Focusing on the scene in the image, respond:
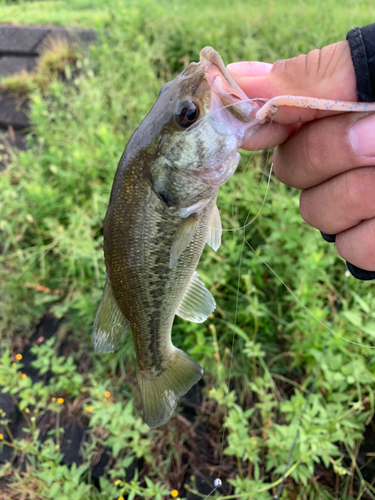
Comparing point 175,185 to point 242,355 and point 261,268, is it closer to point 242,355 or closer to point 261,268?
point 261,268

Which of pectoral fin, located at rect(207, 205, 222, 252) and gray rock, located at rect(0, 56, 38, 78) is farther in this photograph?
gray rock, located at rect(0, 56, 38, 78)

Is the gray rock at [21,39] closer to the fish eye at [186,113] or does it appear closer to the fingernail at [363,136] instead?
the fish eye at [186,113]

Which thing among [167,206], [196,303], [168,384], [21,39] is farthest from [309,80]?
[21,39]

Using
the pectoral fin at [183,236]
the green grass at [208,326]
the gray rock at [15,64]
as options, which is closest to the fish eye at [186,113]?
the pectoral fin at [183,236]

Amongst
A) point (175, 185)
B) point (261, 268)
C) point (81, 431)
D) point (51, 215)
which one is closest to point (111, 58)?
point (51, 215)

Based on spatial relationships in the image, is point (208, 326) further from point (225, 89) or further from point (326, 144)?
point (225, 89)

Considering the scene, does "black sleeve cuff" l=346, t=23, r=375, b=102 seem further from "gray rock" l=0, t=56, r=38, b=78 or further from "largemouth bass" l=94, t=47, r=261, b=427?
"gray rock" l=0, t=56, r=38, b=78

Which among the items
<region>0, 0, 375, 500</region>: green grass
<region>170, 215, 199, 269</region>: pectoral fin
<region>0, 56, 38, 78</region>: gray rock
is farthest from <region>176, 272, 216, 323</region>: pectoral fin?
<region>0, 56, 38, 78</region>: gray rock
